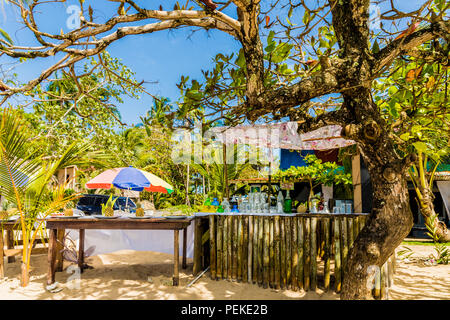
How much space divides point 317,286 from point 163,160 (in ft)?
35.1

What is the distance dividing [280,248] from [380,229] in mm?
1730

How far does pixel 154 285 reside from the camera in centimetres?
406

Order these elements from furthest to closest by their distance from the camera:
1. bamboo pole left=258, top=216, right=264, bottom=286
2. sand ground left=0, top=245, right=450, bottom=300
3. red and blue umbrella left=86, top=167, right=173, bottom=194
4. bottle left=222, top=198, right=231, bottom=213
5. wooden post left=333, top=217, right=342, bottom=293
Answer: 1. red and blue umbrella left=86, top=167, right=173, bottom=194
2. bottle left=222, top=198, right=231, bottom=213
3. bamboo pole left=258, top=216, right=264, bottom=286
4. wooden post left=333, top=217, right=342, bottom=293
5. sand ground left=0, top=245, right=450, bottom=300

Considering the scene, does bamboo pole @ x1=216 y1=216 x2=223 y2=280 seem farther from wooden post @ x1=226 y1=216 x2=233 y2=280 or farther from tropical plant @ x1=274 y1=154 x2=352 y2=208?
tropical plant @ x1=274 y1=154 x2=352 y2=208

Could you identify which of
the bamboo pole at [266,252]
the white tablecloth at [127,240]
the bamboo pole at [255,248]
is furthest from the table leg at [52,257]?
the bamboo pole at [266,252]

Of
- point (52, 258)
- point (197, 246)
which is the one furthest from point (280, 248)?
point (52, 258)

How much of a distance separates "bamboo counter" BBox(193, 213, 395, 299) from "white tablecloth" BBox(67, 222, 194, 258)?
4.98 feet

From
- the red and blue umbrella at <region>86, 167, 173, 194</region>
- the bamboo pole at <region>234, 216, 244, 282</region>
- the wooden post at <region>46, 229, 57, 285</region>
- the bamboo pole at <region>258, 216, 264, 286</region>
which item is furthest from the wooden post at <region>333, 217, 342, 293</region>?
the wooden post at <region>46, 229, 57, 285</region>

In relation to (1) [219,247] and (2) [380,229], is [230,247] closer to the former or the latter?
(1) [219,247]

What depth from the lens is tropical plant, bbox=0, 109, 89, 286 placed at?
378 cm

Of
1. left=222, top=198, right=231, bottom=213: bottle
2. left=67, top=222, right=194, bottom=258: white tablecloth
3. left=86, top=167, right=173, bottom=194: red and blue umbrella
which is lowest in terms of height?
left=67, top=222, right=194, bottom=258: white tablecloth

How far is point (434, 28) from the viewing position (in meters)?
2.32

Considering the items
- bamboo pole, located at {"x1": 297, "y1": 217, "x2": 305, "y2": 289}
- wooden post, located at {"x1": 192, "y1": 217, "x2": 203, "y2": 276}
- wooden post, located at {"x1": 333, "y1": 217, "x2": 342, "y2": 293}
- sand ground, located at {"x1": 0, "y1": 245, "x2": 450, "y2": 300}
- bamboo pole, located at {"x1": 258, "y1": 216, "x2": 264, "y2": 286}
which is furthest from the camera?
wooden post, located at {"x1": 192, "y1": 217, "x2": 203, "y2": 276}

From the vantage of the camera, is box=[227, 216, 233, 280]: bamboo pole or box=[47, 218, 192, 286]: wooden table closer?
box=[47, 218, 192, 286]: wooden table
